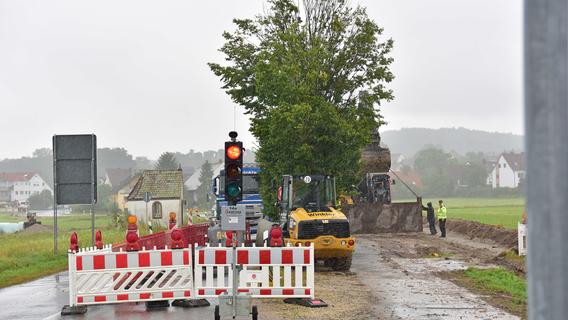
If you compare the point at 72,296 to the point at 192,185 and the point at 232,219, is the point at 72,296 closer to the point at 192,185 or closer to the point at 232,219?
the point at 232,219

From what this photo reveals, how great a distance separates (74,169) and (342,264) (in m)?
8.49

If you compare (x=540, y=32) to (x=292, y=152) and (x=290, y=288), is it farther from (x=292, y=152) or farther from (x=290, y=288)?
(x=292, y=152)

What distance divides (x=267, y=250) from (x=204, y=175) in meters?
127

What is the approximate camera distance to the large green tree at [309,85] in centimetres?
3083

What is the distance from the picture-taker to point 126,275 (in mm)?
15477

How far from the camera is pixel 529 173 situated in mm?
2955

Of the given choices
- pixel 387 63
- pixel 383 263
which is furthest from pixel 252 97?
pixel 383 263

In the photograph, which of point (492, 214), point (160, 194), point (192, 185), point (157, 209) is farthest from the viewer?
point (192, 185)

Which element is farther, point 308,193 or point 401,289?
point 308,193

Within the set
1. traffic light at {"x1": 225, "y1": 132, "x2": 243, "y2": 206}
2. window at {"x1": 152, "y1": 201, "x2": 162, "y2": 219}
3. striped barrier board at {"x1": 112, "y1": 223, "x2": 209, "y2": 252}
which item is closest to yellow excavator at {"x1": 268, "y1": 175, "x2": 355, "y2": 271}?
striped barrier board at {"x1": 112, "y1": 223, "x2": 209, "y2": 252}

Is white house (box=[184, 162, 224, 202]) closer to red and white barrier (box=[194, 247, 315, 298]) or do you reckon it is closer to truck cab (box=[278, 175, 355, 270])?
truck cab (box=[278, 175, 355, 270])

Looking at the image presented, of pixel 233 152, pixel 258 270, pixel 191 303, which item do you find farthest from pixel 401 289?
pixel 233 152

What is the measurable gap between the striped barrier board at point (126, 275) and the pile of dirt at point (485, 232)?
19.8 meters

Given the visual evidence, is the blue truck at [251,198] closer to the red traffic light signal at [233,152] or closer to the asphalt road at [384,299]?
the asphalt road at [384,299]
